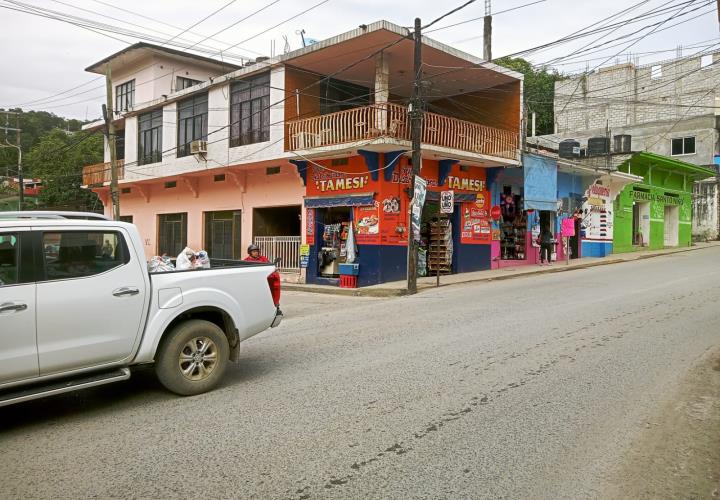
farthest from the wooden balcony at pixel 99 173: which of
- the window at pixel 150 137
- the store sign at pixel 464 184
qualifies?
the store sign at pixel 464 184

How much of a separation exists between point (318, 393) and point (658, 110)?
48896mm

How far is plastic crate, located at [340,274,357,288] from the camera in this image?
1802cm

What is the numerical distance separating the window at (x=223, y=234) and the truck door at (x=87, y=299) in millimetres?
18039

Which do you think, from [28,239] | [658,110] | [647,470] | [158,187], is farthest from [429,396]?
[658,110]

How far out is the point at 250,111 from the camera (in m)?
20.8

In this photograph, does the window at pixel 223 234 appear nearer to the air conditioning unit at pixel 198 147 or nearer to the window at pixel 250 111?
the air conditioning unit at pixel 198 147

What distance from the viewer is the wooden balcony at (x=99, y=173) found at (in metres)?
28.6

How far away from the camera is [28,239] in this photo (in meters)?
4.78

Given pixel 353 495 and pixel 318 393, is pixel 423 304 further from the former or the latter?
pixel 353 495

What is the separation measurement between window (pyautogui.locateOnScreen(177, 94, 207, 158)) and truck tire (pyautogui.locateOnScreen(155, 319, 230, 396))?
61.2 feet

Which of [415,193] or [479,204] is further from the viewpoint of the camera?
[479,204]

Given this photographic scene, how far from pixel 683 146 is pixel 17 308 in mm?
45046

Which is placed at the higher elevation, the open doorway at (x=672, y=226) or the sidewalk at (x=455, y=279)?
the open doorway at (x=672, y=226)

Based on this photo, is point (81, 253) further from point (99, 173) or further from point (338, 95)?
point (99, 173)
